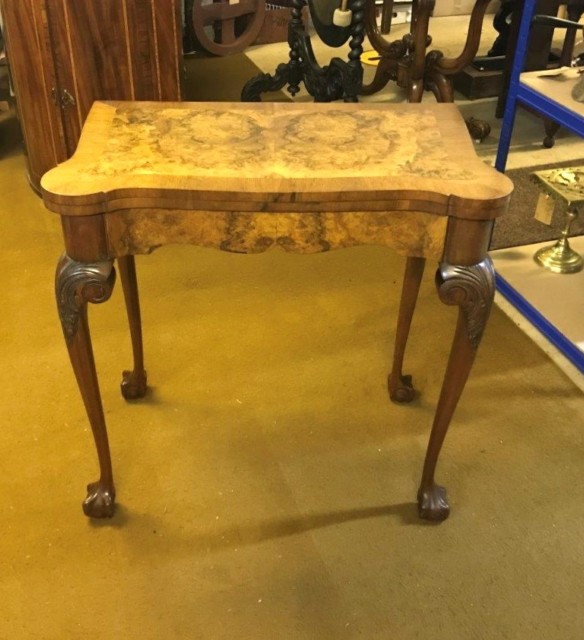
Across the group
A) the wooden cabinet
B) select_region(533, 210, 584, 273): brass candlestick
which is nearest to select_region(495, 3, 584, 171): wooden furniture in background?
select_region(533, 210, 584, 273): brass candlestick

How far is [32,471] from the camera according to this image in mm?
1391

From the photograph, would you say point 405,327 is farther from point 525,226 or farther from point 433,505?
point 525,226

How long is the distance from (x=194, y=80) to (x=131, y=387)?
188 centimetres

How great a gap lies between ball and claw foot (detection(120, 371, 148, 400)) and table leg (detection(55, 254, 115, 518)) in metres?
0.27

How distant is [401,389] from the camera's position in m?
1.55

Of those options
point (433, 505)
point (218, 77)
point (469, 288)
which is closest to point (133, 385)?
point (433, 505)

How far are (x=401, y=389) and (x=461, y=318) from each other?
18.6 inches

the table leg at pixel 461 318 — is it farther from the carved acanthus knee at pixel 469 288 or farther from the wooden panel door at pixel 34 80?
the wooden panel door at pixel 34 80

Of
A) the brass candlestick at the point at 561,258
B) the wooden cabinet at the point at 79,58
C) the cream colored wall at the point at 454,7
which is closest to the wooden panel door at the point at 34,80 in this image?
the wooden cabinet at the point at 79,58

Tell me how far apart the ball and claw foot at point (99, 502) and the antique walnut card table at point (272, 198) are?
0.63 feet

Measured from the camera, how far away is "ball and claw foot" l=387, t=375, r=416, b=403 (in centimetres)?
155

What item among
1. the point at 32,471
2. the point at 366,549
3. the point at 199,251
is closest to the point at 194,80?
the point at 199,251

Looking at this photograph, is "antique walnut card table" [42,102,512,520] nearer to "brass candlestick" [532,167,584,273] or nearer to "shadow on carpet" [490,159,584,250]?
"brass candlestick" [532,167,584,273]

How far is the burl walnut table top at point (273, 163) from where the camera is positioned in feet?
3.24
